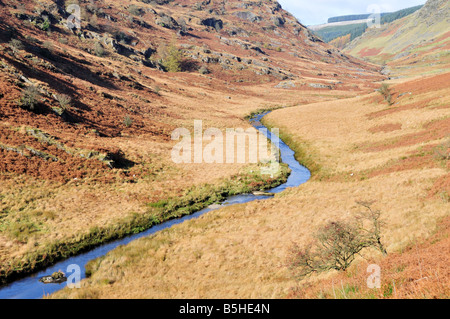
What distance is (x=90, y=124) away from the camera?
4391 centimetres

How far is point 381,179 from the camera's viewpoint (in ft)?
92.3

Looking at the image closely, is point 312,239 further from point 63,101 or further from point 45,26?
point 45,26

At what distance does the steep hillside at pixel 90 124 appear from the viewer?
861 inches

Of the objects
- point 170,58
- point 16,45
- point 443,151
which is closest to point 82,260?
point 443,151

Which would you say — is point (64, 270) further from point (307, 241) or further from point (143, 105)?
point (143, 105)

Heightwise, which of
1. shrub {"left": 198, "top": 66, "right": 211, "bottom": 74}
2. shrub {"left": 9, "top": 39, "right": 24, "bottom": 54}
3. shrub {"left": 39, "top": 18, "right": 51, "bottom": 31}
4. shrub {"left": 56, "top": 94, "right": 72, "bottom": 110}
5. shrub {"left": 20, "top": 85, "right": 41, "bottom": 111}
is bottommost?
shrub {"left": 20, "top": 85, "right": 41, "bottom": 111}

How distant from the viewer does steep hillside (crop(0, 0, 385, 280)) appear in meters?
21.9

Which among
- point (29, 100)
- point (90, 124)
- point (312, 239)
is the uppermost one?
point (29, 100)

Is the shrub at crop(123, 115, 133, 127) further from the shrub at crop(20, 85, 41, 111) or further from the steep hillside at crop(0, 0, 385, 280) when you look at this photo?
the shrub at crop(20, 85, 41, 111)

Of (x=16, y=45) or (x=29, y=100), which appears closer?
(x=29, y=100)

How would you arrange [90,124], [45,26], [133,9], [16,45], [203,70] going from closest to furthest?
[90,124], [16,45], [45,26], [203,70], [133,9]

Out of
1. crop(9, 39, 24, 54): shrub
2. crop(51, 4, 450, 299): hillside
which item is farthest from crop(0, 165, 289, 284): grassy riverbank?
crop(9, 39, 24, 54): shrub

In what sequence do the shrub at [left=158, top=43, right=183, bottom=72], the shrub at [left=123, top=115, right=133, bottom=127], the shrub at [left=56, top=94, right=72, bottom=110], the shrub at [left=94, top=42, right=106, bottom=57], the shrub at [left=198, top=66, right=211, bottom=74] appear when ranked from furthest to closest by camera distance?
1. the shrub at [left=198, top=66, right=211, bottom=74]
2. the shrub at [left=158, top=43, right=183, bottom=72]
3. the shrub at [left=94, top=42, right=106, bottom=57]
4. the shrub at [left=123, top=115, right=133, bottom=127]
5. the shrub at [left=56, top=94, right=72, bottom=110]

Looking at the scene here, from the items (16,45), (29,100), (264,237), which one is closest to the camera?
(264,237)
